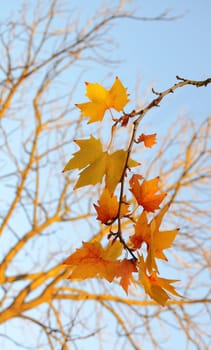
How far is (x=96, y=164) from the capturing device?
0.44 meters

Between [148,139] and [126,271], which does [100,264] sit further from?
[148,139]

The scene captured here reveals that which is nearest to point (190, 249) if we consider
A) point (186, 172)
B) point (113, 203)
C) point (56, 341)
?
point (186, 172)

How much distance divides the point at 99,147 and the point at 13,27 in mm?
3506

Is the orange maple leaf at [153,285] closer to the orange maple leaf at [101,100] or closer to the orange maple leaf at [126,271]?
the orange maple leaf at [126,271]

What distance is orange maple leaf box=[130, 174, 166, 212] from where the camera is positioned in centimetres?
45

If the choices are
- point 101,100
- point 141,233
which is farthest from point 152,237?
point 101,100

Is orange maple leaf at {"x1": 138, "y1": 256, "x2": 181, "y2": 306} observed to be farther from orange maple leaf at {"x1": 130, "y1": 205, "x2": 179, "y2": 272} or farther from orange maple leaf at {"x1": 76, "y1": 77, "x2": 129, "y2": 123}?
orange maple leaf at {"x1": 76, "y1": 77, "x2": 129, "y2": 123}

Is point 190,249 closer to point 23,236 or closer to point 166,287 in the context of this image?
point 23,236

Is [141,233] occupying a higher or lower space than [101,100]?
lower

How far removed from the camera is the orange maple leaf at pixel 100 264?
42 centimetres

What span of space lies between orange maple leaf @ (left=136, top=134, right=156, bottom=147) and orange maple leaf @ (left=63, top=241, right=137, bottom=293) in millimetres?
98

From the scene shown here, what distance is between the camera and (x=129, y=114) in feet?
1.43

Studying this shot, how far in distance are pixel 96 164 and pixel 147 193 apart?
0.06 metres

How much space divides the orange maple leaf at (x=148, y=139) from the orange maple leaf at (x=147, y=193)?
32 millimetres
